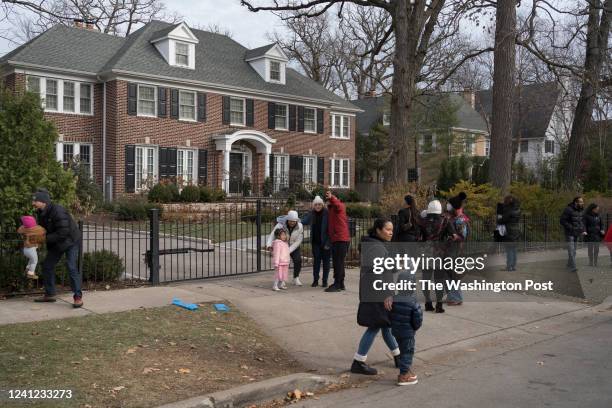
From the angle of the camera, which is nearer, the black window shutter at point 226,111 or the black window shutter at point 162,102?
the black window shutter at point 162,102

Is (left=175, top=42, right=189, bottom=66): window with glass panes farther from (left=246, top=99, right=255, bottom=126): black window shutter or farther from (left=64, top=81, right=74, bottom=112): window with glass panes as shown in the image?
(left=64, top=81, right=74, bottom=112): window with glass panes

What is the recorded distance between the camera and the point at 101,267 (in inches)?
416

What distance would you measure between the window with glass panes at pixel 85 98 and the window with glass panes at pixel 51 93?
1256 mm

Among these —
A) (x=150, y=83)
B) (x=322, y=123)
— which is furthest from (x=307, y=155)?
(x=150, y=83)

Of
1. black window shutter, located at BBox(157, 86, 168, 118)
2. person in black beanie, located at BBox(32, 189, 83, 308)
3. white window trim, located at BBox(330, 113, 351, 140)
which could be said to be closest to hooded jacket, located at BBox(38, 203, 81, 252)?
person in black beanie, located at BBox(32, 189, 83, 308)

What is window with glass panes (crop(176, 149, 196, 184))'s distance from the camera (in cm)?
3031

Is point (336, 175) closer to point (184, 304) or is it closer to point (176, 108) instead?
point (176, 108)

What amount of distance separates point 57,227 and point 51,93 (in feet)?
69.5

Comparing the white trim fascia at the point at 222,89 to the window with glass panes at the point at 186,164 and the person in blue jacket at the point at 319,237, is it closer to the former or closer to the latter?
the window with glass panes at the point at 186,164

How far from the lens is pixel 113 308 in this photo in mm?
8586

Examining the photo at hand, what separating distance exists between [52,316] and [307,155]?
2901 cm

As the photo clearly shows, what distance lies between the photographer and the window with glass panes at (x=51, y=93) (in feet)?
89.1

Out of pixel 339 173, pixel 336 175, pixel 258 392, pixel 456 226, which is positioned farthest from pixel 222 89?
pixel 258 392

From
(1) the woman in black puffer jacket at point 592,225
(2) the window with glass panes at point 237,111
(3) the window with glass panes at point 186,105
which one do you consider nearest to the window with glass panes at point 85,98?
(3) the window with glass panes at point 186,105
